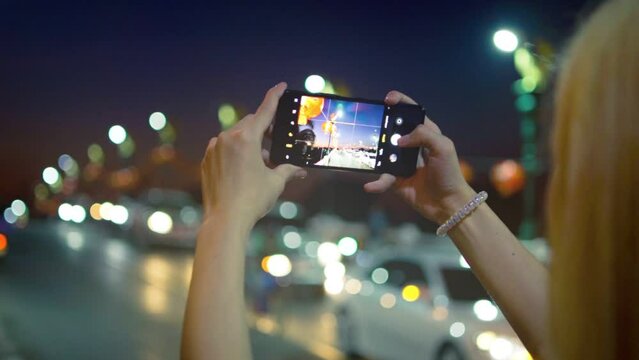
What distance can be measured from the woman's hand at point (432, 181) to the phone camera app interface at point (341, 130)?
0.13 metres

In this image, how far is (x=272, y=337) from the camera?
38.2 ft

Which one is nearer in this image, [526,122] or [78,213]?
[526,122]

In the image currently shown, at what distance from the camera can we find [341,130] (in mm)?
2234

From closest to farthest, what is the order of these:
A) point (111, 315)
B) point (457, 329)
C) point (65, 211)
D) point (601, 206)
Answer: point (601, 206), point (457, 329), point (111, 315), point (65, 211)

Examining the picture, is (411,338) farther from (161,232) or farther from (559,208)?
(161,232)

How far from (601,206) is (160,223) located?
101 ft

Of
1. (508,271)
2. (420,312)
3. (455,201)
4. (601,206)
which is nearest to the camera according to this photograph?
(601,206)

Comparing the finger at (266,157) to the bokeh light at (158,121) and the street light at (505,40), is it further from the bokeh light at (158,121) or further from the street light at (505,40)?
the bokeh light at (158,121)

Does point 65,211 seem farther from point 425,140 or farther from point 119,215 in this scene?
point 425,140

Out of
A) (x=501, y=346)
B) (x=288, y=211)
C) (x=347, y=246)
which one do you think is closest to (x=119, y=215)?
(x=288, y=211)

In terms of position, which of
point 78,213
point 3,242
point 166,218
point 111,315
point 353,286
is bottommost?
point 111,315

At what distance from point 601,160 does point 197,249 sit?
→ 0.73m

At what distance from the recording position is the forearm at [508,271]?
6.01 ft

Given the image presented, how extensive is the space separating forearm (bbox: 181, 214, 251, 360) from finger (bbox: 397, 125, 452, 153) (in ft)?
2.30
